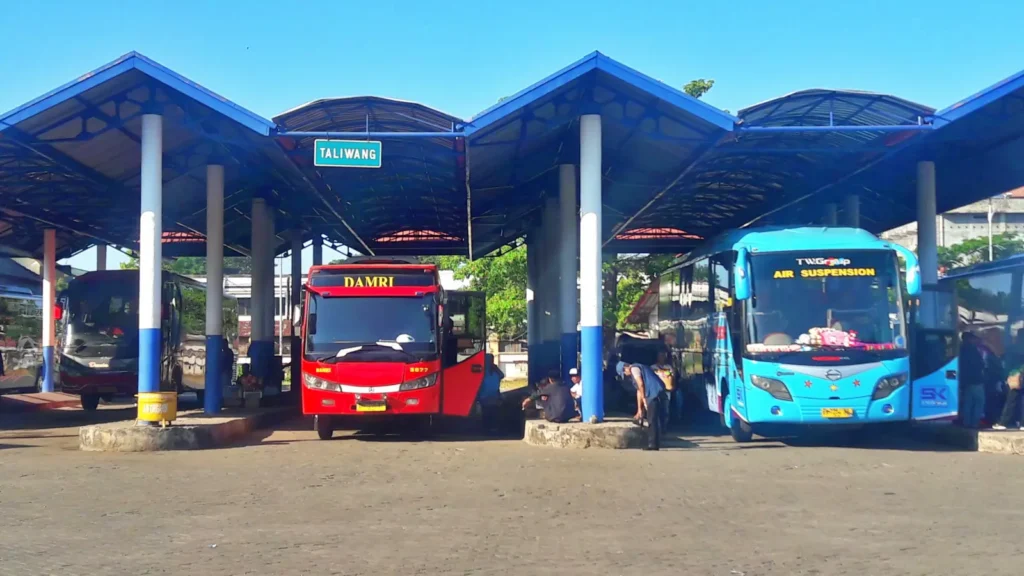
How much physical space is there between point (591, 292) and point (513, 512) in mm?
6910

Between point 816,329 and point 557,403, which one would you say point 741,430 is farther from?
point 557,403

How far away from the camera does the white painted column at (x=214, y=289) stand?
757 inches

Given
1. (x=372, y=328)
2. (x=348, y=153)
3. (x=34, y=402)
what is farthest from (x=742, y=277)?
(x=34, y=402)

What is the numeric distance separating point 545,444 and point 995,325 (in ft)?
31.0

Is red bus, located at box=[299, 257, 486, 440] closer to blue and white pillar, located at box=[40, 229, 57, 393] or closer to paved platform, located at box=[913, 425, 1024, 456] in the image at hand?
paved platform, located at box=[913, 425, 1024, 456]

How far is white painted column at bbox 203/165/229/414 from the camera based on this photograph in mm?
19234

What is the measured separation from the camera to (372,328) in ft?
53.4

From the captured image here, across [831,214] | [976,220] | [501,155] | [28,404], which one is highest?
[976,220]

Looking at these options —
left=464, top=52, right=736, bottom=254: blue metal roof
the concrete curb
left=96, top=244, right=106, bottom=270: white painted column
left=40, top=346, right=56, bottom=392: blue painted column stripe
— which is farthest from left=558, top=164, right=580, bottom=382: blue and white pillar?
left=96, top=244, right=106, bottom=270: white painted column

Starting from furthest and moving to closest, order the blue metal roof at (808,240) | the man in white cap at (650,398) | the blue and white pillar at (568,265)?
the blue and white pillar at (568,265) → the blue metal roof at (808,240) → the man in white cap at (650,398)

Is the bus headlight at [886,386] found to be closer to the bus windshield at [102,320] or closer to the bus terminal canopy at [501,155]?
the bus terminal canopy at [501,155]

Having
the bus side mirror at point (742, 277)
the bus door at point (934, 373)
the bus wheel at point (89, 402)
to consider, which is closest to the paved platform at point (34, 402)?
the bus wheel at point (89, 402)

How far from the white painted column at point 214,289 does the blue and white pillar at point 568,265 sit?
23.2 ft

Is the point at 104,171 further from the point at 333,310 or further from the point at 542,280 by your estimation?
the point at 542,280
